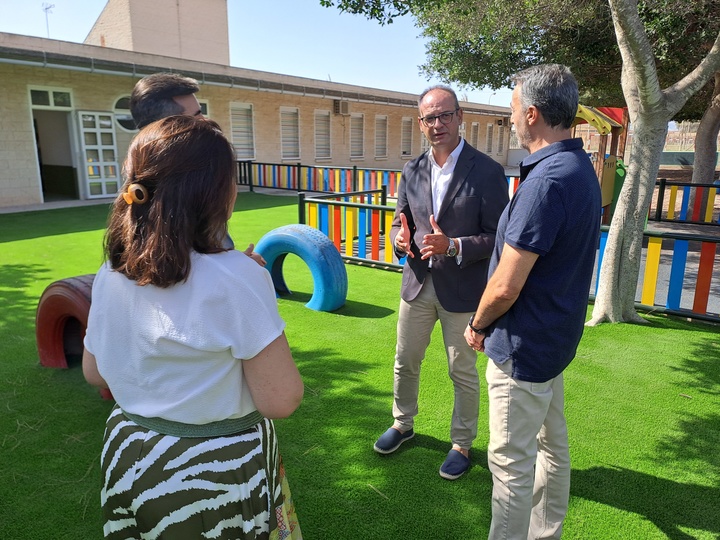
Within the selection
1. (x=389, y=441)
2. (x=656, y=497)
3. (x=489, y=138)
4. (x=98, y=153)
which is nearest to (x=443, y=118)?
(x=389, y=441)

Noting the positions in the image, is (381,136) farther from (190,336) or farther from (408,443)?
(190,336)

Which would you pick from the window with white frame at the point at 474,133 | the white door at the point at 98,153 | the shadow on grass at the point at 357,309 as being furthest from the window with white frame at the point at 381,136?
the shadow on grass at the point at 357,309

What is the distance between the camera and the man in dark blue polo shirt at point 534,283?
195 cm

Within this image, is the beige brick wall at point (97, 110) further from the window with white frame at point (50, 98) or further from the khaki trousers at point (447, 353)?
the khaki trousers at point (447, 353)

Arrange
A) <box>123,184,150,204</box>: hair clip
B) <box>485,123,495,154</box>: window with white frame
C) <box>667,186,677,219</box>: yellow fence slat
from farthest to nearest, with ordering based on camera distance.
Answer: <box>485,123,495,154</box>: window with white frame → <box>667,186,677,219</box>: yellow fence slat → <box>123,184,150,204</box>: hair clip

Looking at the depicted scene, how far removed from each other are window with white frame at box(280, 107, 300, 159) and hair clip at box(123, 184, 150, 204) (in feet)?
70.5

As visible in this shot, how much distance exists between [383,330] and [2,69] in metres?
13.4

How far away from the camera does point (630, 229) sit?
5.61 m

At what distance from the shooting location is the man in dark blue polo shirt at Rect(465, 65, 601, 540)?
1945mm

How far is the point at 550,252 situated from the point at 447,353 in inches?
49.1

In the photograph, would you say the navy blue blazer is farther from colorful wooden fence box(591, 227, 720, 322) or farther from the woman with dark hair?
colorful wooden fence box(591, 227, 720, 322)

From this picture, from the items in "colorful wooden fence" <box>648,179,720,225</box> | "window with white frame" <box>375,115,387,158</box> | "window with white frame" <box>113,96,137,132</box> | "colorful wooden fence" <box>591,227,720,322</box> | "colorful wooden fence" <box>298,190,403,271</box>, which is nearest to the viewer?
"colorful wooden fence" <box>591,227,720,322</box>

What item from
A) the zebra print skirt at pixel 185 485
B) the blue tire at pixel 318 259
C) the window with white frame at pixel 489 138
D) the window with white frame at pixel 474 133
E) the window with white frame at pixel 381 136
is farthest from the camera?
the window with white frame at pixel 489 138

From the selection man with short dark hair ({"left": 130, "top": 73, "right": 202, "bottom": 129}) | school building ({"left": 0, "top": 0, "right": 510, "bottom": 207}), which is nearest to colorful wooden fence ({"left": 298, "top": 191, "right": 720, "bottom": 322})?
man with short dark hair ({"left": 130, "top": 73, "right": 202, "bottom": 129})
